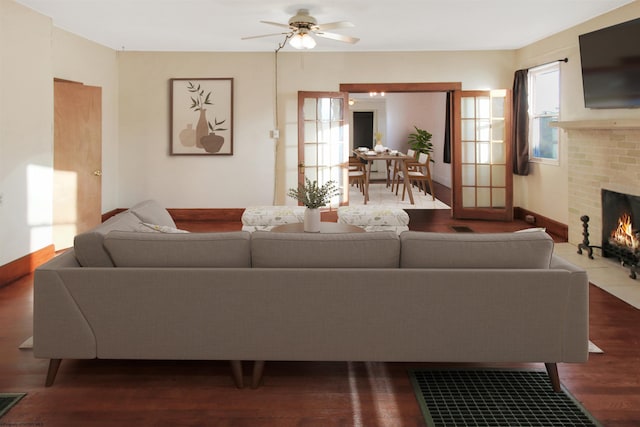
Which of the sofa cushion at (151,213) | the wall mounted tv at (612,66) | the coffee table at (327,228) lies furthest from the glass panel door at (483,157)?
the sofa cushion at (151,213)

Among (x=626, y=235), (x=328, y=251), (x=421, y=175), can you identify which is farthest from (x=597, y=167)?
(x=421, y=175)

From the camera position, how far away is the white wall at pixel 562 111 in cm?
565

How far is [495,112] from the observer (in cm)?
823

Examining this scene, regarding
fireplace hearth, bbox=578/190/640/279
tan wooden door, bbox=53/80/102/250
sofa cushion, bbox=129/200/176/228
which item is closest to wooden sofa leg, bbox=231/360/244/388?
sofa cushion, bbox=129/200/176/228

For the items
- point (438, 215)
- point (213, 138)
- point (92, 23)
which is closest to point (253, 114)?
point (213, 138)

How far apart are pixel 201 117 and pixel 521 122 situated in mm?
4544

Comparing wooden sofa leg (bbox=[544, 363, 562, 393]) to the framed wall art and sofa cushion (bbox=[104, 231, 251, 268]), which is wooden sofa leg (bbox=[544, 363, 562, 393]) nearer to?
sofa cushion (bbox=[104, 231, 251, 268])

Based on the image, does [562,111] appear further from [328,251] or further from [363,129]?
[363,129]

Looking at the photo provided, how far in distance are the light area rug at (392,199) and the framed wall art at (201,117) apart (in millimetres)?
2732

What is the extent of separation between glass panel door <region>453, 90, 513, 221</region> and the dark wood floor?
5.05m

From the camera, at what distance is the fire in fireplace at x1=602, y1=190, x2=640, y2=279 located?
512 cm

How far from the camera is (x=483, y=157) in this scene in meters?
8.34

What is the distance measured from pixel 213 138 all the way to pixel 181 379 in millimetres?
5778

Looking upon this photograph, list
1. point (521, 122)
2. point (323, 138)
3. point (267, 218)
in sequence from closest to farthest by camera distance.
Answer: point (267, 218), point (521, 122), point (323, 138)
